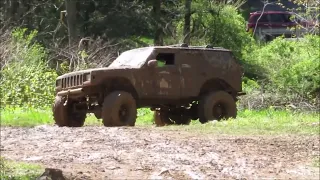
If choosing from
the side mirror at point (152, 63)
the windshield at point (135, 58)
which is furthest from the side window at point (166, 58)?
the side mirror at point (152, 63)

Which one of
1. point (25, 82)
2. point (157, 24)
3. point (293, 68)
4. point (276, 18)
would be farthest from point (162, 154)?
point (276, 18)

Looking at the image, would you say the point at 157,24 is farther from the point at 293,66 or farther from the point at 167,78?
the point at 167,78

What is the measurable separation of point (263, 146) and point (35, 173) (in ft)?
12.1

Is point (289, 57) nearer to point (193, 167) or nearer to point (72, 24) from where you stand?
point (72, 24)

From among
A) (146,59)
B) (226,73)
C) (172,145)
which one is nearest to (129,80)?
(146,59)

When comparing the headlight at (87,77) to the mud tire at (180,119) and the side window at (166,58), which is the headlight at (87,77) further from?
the mud tire at (180,119)

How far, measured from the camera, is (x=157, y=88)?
1420 cm

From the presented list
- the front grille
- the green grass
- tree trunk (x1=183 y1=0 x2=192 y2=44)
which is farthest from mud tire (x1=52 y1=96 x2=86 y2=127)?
tree trunk (x1=183 y1=0 x2=192 y2=44)

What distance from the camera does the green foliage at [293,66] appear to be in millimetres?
20188

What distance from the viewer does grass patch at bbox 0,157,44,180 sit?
7641 millimetres

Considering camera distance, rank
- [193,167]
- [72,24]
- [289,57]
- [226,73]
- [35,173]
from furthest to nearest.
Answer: [72,24] < [289,57] < [226,73] < [193,167] < [35,173]

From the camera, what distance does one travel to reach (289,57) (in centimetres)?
2327

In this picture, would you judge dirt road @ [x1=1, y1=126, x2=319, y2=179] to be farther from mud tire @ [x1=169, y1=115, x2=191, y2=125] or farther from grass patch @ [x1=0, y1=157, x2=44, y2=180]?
mud tire @ [x1=169, y1=115, x2=191, y2=125]

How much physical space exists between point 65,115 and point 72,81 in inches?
31.9
